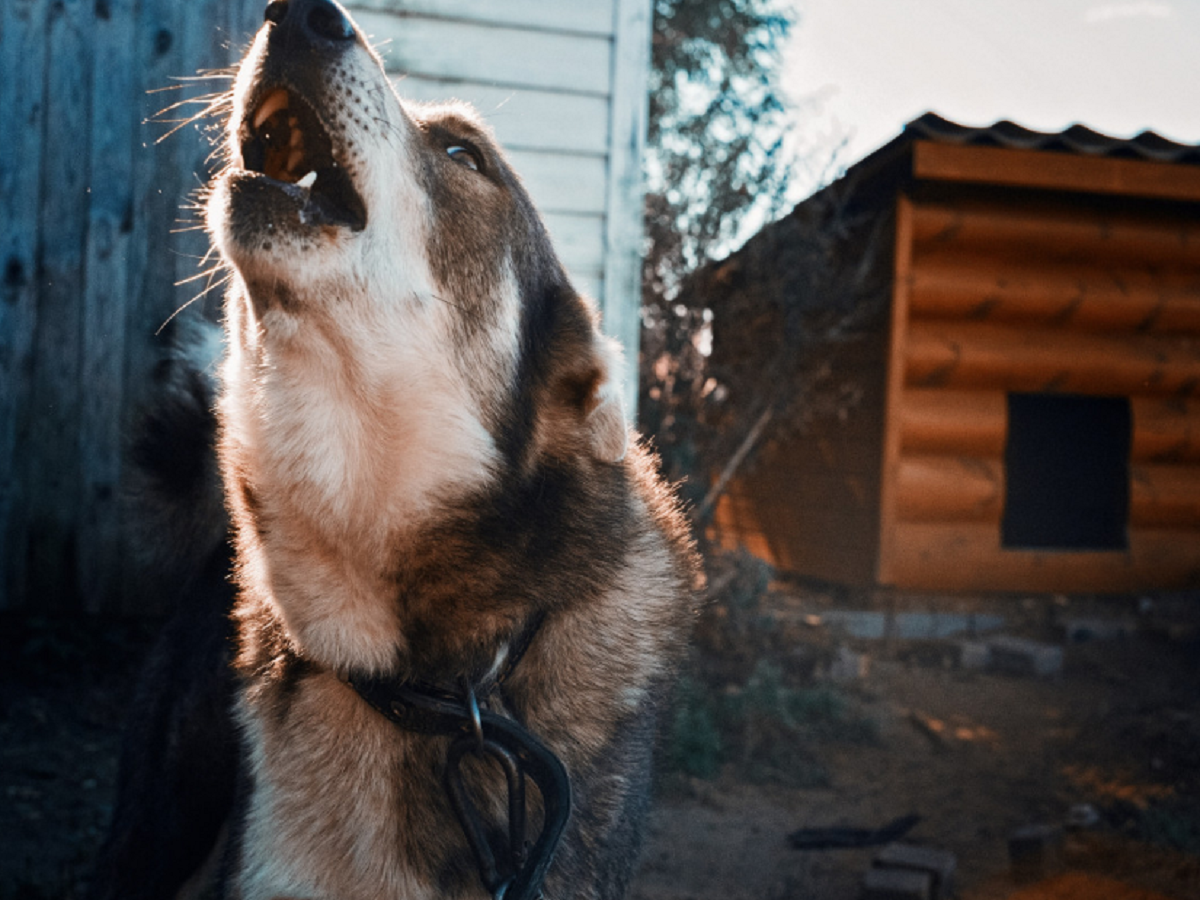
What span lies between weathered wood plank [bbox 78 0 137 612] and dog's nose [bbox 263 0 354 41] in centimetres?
302

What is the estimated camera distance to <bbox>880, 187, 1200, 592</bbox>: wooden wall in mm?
6984

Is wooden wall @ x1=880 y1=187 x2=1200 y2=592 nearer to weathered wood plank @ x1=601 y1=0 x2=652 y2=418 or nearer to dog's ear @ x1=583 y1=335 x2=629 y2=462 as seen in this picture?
weathered wood plank @ x1=601 y1=0 x2=652 y2=418

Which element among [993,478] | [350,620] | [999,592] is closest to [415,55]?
[350,620]

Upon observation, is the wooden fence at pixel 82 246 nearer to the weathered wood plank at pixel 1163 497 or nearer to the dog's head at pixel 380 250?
the dog's head at pixel 380 250

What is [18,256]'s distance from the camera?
4.27 metres

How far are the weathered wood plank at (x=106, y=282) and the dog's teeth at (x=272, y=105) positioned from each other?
9.77 ft

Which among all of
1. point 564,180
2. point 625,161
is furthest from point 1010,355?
point 564,180

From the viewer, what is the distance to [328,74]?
173 cm

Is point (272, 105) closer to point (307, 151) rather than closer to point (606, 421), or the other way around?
point (307, 151)

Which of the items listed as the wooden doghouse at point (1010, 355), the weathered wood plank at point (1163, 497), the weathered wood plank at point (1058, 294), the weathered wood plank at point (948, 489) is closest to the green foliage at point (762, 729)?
the wooden doghouse at point (1010, 355)

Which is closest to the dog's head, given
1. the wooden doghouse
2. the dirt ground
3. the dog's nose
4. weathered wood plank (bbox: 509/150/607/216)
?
the dog's nose

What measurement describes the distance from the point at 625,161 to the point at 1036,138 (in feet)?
10.7

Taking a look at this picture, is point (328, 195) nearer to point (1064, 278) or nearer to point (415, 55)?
point (415, 55)

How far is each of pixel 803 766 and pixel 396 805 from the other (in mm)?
2950
